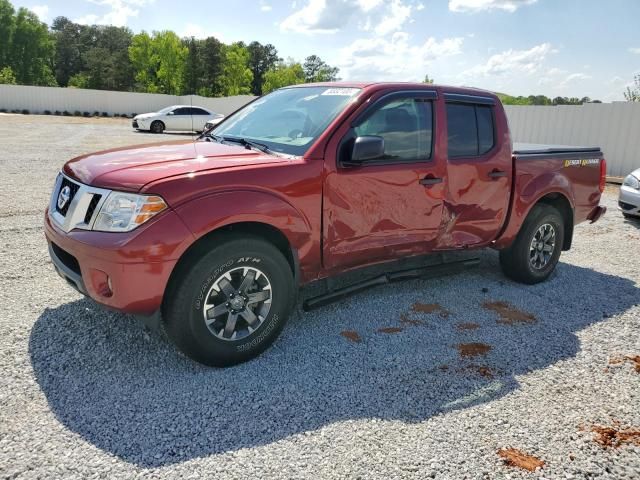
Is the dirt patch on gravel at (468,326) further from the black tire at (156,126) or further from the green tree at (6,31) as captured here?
the green tree at (6,31)

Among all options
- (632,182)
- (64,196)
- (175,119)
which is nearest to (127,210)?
(64,196)

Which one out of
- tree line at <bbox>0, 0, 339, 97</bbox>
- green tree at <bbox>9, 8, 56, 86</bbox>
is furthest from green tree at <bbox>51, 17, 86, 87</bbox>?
green tree at <bbox>9, 8, 56, 86</bbox>

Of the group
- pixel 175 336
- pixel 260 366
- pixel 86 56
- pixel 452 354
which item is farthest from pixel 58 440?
pixel 86 56

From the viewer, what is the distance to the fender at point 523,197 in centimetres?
497

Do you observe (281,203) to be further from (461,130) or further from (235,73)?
(235,73)

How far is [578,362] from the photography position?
376 cm

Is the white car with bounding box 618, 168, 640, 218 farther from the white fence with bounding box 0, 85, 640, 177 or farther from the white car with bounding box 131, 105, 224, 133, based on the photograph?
the white car with bounding box 131, 105, 224, 133

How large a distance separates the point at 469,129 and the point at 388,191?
124 centimetres

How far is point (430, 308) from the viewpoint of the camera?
4.63 meters

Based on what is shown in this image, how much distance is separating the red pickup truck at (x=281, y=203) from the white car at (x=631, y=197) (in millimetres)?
4190

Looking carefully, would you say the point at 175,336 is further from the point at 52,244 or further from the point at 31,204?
the point at 31,204

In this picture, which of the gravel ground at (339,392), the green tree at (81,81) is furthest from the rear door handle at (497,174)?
the green tree at (81,81)

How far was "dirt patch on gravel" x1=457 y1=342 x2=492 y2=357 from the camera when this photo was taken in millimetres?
3805

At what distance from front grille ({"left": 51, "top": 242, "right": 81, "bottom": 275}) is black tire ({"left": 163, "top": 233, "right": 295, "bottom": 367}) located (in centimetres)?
63
